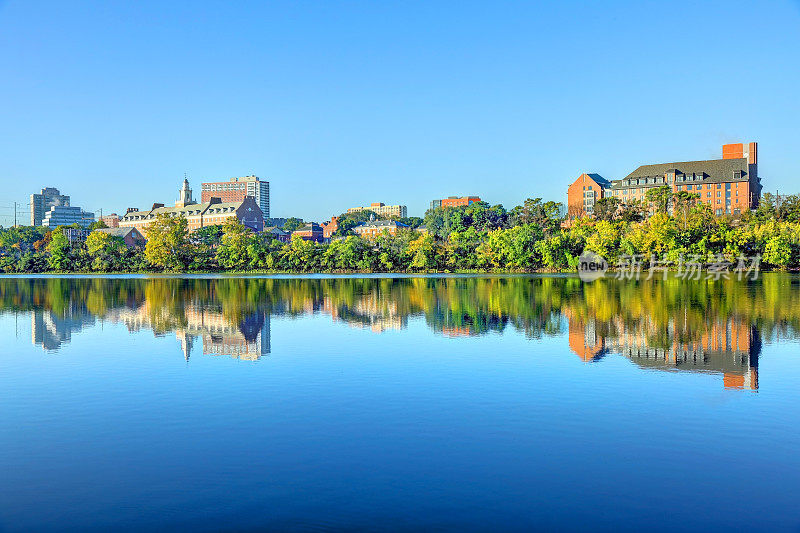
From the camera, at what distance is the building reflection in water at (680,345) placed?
12.4 m

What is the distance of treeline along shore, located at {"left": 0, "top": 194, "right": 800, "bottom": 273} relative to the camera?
5381 cm

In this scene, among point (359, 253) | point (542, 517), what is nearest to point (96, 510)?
point (542, 517)

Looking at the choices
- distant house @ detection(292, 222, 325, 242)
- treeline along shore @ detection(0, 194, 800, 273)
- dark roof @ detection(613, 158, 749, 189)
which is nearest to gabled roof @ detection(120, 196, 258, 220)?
distant house @ detection(292, 222, 325, 242)

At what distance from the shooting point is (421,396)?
10.3 meters

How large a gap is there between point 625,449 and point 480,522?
8.75 ft

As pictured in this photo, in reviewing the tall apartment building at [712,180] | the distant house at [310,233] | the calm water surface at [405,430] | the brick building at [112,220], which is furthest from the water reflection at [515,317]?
the brick building at [112,220]

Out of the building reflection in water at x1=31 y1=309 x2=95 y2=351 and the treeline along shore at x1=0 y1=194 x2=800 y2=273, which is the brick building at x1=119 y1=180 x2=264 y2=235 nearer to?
the treeline along shore at x1=0 y1=194 x2=800 y2=273

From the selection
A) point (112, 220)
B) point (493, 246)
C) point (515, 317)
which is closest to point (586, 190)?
point (493, 246)

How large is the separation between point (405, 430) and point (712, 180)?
3741 inches

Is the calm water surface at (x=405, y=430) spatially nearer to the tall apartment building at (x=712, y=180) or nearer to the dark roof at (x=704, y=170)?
the tall apartment building at (x=712, y=180)

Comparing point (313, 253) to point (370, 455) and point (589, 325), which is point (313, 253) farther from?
point (370, 455)

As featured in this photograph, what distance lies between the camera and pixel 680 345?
14859mm

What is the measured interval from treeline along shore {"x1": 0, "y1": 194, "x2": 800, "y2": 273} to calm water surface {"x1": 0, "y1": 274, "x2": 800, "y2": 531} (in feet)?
127

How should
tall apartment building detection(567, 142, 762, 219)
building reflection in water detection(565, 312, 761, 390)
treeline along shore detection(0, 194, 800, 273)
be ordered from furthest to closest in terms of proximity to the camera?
tall apartment building detection(567, 142, 762, 219) < treeline along shore detection(0, 194, 800, 273) < building reflection in water detection(565, 312, 761, 390)
